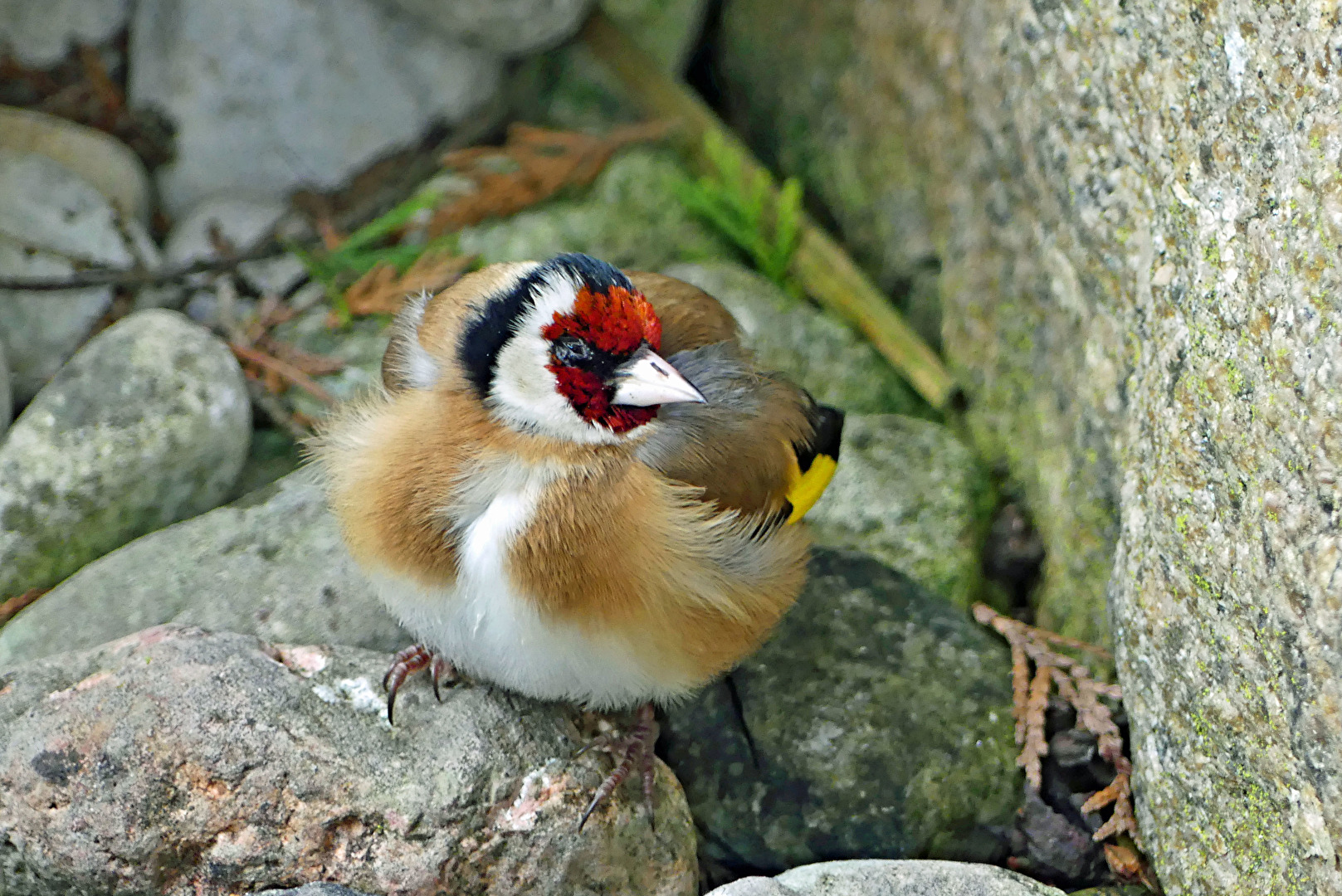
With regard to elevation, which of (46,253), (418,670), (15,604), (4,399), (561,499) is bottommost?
(15,604)

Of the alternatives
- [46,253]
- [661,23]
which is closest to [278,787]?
[46,253]

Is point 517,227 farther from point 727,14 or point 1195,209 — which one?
point 1195,209

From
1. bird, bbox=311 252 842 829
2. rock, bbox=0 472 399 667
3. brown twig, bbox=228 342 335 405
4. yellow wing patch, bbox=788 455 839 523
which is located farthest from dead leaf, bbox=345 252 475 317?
yellow wing patch, bbox=788 455 839 523

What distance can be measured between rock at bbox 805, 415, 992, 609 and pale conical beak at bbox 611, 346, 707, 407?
1196 millimetres

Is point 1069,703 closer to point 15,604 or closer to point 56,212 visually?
point 15,604

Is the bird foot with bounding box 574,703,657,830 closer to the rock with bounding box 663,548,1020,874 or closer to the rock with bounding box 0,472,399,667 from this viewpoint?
the rock with bounding box 663,548,1020,874

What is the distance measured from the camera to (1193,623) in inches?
102

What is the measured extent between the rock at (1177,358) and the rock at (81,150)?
8.55ft

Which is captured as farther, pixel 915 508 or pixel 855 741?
pixel 915 508

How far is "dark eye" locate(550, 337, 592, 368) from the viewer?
2.62 meters

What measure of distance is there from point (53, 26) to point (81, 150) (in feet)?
1.44

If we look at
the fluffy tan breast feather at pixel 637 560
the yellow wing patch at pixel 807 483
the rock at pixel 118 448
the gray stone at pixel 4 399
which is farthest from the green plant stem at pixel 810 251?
the gray stone at pixel 4 399

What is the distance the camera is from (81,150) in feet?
13.8

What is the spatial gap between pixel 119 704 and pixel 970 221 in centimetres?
267
